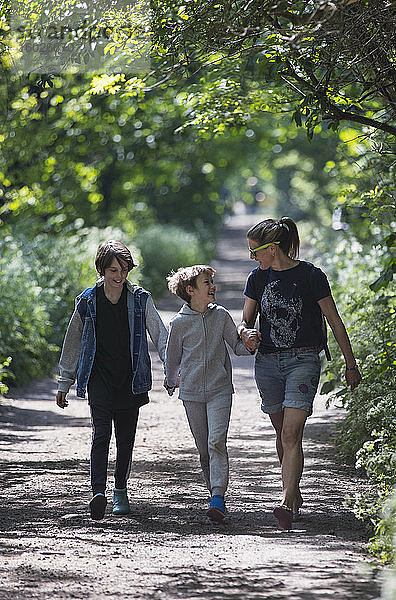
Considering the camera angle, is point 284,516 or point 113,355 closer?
point 284,516

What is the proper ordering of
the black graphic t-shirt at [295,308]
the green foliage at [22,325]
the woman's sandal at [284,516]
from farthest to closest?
the green foliage at [22,325]
the black graphic t-shirt at [295,308]
the woman's sandal at [284,516]

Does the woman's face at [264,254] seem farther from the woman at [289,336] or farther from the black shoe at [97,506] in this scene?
the black shoe at [97,506]

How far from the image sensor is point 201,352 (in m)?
5.93

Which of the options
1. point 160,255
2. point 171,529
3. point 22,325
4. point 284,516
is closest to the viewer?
point 284,516

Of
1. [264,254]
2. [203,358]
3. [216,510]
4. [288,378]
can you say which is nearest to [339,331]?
[288,378]

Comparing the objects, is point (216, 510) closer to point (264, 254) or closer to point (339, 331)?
point (339, 331)

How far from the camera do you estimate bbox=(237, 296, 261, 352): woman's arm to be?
5.68m

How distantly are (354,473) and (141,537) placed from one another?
2.39 meters

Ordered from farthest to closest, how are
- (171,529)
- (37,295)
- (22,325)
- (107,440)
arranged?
1. (37,295)
2. (22,325)
3. (107,440)
4. (171,529)

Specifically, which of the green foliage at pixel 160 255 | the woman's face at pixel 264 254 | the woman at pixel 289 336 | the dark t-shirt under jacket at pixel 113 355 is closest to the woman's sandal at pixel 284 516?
the woman at pixel 289 336

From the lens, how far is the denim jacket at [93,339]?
5980mm

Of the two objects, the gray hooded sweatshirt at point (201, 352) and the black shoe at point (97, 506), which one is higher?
the gray hooded sweatshirt at point (201, 352)

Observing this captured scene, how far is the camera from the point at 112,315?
6.02m

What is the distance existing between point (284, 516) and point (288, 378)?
825mm
